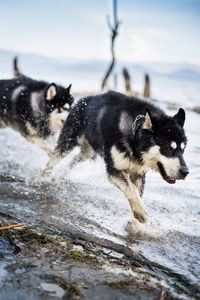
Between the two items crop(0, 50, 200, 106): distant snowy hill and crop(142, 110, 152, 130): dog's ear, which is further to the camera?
crop(0, 50, 200, 106): distant snowy hill

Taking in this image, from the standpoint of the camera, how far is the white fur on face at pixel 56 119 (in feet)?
26.4

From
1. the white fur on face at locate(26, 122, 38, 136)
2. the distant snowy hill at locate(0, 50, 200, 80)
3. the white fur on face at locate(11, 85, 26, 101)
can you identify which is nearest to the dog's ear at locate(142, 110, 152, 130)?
the white fur on face at locate(26, 122, 38, 136)

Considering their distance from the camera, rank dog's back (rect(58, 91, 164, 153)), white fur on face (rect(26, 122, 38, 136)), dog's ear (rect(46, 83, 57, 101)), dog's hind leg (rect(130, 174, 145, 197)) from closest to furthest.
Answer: dog's back (rect(58, 91, 164, 153))
dog's hind leg (rect(130, 174, 145, 197))
dog's ear (rect(46, 83, 57, 101))
white fur on face (rect(26, 122, 38, 136))

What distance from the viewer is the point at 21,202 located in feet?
17.4

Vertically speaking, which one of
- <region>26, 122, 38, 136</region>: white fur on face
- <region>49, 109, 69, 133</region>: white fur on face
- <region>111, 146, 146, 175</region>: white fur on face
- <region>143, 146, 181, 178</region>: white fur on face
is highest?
<region>143, 146, 181, 178</region>: white fur on face

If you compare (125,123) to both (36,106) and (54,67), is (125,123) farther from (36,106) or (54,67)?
(54,67)

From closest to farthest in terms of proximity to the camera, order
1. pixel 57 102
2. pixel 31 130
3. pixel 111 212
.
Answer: pixel 111 212
pixel 57 102
pixel 31 130

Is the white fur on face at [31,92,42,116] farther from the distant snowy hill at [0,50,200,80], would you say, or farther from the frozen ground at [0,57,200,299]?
the distant snowy hill at [0,50,200,80]

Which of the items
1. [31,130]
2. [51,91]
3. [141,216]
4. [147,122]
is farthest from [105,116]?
[31,130]

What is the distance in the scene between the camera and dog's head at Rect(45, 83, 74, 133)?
7914 millimetres

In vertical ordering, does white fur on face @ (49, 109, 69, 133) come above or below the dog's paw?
below

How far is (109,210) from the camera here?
534cm

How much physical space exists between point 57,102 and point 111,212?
331 centimetres

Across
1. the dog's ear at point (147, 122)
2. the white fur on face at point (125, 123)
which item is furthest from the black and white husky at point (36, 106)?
the dog's ear at point (147, 122)
